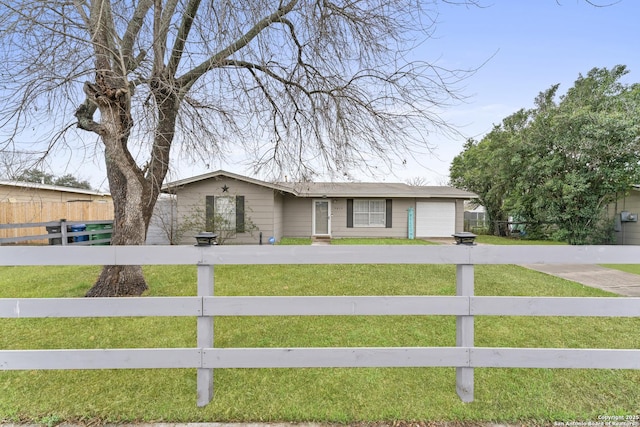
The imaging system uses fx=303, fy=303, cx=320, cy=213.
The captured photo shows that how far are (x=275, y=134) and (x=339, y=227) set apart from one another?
1018 centimetres

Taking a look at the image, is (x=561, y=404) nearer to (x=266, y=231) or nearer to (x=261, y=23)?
(x=261, y=23)

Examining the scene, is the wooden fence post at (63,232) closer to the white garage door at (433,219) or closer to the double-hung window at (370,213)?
the double-hung window at (370,213)

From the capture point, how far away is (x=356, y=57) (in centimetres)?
436

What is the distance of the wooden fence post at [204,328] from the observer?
2064 millimetres

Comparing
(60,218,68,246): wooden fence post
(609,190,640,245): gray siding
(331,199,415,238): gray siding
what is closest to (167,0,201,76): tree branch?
(60,218,68,246): wooden fence post

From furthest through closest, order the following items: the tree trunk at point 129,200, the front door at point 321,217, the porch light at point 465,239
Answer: the front door at point 321,217, the tree trunk at point 129,200, the porch light at point 465,239

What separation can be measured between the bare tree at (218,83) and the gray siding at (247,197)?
709cm

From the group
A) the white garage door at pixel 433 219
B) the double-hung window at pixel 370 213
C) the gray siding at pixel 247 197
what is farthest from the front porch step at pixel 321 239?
the white garage door at pixel 433 219

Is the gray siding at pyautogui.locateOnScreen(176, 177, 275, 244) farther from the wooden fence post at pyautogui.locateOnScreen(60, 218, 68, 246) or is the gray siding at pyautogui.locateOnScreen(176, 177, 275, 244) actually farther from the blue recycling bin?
the wooden fence post at pyautogui.locateOnScreen(60, 218, 68, 246)

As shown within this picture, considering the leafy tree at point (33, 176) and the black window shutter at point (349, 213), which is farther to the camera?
the black window shutter at point (349, 213)

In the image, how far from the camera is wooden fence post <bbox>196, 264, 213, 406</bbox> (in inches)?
81.3

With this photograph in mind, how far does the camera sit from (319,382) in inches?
98.5

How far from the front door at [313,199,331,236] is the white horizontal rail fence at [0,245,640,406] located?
12.9 m

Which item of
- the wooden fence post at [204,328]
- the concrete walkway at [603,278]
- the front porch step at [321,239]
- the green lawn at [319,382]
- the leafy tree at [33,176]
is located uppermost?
the leafy tree at [33,176]
